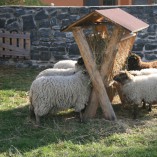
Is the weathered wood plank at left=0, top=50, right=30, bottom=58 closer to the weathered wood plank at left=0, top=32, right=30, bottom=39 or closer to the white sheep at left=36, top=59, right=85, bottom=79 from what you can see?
the weathered wood plank at left=0, top=32, right=30, bottom=39

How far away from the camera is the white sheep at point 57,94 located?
23.8ft

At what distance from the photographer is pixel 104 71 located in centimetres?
748

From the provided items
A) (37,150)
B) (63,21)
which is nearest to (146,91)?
(37,150)

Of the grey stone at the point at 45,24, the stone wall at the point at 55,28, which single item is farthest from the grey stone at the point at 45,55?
the grey stone at the point at 45,24

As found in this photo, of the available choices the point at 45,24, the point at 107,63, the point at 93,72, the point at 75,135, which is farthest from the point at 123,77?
the point at 45,24

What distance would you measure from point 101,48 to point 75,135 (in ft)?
5.89

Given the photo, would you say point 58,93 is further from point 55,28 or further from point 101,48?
point 55,28

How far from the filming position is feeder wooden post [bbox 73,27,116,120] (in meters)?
7.32

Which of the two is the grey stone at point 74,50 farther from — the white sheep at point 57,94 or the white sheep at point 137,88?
the white sheep at point 57,94

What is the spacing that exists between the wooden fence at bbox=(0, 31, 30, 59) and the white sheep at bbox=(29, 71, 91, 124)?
4.95 meters

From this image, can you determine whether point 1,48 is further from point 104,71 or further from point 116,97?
point 104,71

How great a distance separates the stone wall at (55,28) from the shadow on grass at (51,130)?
448 centimetres

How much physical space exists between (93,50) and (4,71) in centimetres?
510

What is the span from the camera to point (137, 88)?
7.68m
